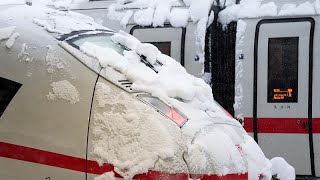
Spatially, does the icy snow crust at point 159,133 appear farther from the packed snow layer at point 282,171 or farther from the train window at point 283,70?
the train window at point 283,70

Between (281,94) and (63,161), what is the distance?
4.17 meters

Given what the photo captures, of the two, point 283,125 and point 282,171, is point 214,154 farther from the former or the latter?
point 283,125

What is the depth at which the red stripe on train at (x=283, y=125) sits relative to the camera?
6737 millimetres

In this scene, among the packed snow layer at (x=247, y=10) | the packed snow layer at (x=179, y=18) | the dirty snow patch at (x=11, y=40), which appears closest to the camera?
the dirty snow patch at (x=11, y=40)

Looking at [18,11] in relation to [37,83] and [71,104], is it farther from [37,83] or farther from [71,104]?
[71,104]

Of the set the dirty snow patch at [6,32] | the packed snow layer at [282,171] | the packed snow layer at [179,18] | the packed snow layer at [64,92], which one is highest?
the packed snow layer at [179,18]

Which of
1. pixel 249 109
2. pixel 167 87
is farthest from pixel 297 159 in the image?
pixel 167 87

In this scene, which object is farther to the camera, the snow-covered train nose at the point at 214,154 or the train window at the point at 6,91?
the train window at the point at 6,91

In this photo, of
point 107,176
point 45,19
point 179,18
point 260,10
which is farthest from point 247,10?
point 107,176

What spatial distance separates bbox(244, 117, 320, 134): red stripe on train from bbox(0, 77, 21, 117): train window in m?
3.97

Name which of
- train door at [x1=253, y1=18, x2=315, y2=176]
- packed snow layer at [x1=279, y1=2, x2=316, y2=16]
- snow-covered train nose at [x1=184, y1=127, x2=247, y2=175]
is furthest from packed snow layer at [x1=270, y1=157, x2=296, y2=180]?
packed snow layer at [x1=279, y1=2, x2=316, y2=16]

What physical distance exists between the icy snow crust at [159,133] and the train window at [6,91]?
0.59m

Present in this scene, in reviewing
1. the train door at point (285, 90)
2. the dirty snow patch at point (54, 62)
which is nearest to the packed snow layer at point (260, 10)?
the train door at point (285, 90)

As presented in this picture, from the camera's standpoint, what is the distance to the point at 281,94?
703 centimetres
